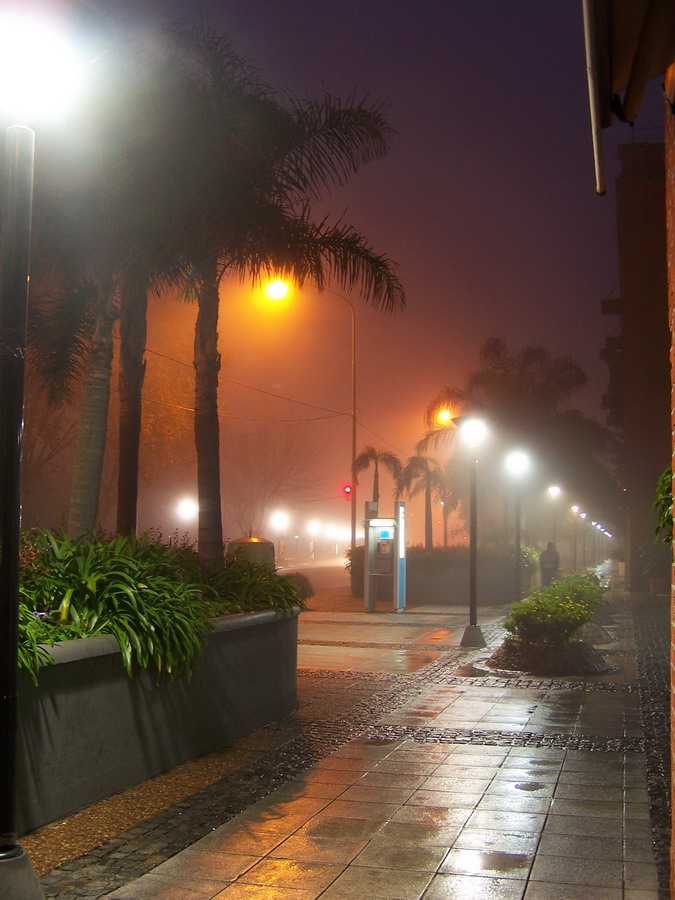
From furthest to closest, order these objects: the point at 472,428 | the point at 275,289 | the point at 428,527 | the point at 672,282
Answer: the point at 428,527 < the point at 472,428 < the point at 275,289 < the point at 672,282

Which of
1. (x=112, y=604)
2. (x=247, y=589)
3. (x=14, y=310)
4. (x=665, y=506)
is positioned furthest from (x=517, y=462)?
(x=14, y=310)

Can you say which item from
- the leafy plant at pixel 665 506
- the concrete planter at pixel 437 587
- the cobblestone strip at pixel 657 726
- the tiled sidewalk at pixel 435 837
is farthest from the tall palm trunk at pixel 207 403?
the concrete planter at pixel 437 587

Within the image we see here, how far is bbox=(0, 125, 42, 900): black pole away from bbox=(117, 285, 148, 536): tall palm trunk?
7.29 m

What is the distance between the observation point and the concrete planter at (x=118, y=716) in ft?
20.1

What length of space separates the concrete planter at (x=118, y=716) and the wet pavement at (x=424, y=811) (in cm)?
56

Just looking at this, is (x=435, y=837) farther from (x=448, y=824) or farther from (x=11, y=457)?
(x=11, y=457)

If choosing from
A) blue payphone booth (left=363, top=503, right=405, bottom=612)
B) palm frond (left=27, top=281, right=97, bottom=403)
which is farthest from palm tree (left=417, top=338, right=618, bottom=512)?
palm frond (left=27, top=281, right=97, bottom=403)

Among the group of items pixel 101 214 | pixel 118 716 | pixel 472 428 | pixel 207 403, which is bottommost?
pixel 118 716

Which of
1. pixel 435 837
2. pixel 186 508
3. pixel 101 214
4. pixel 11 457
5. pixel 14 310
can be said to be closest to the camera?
pixel 11 457

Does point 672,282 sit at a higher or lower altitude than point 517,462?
lower

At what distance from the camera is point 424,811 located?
258 inches

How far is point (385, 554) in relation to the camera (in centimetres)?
→ 2547

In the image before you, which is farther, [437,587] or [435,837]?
[437,587]

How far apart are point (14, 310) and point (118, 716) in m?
3.42
